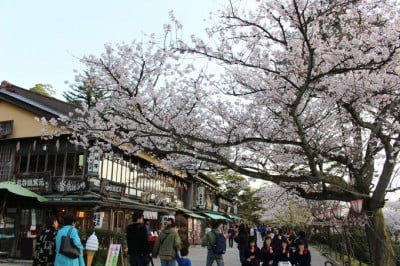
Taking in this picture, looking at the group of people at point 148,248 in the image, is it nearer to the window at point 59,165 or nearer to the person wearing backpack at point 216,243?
the person wearing backpack at point 216,243

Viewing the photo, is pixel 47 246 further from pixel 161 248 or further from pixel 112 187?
pixel 112 187

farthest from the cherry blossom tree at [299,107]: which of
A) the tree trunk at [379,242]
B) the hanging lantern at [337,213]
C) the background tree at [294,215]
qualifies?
the background tree at [294,215]

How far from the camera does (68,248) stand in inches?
220

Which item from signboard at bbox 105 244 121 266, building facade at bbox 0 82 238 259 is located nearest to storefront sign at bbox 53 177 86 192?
building facade at bbox 0 82 238 259

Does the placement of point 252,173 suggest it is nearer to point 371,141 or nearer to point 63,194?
point 371,141

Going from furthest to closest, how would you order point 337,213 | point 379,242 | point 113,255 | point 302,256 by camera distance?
point 337,213 < point 113,255 < point 302,256 < point 379,242

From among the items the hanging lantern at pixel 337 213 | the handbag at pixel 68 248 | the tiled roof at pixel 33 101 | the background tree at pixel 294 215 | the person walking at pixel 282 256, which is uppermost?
the tiled roof at pixel 33 101

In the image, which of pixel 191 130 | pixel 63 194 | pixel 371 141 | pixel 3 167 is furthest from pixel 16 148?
pixel 371 141

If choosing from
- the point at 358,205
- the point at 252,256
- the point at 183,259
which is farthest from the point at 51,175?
the point at 358,205

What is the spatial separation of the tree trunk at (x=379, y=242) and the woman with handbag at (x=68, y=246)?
5898 mm

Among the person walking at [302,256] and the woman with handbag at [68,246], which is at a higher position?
the woman with handbag at [68,246]

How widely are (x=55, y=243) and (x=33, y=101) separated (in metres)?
15.5

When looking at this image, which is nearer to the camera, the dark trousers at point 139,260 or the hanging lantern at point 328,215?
the dark trousers at point 139,260

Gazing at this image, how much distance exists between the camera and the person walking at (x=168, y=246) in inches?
316
